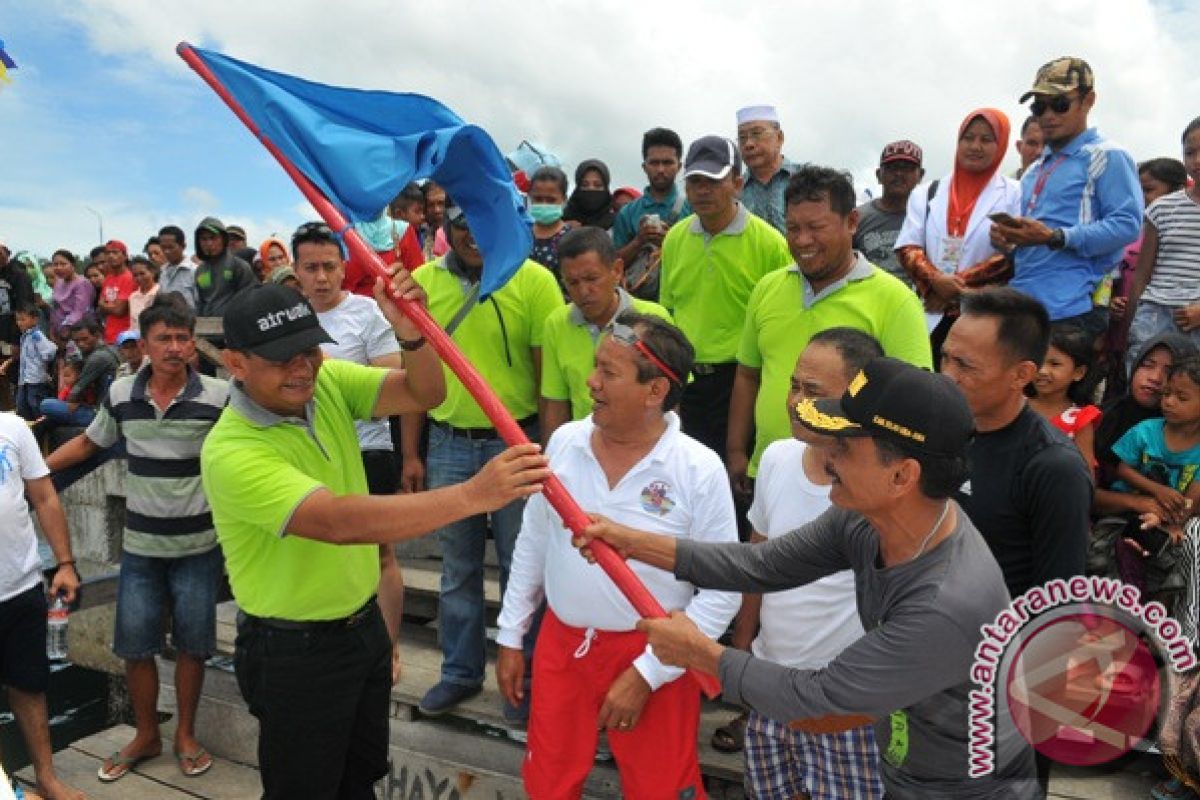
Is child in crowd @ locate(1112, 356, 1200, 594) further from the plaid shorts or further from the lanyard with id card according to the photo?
the plaid shorts

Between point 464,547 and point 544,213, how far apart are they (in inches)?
107

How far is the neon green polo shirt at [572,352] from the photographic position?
3.85 m

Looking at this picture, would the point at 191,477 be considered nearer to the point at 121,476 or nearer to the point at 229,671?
the point at 229,671

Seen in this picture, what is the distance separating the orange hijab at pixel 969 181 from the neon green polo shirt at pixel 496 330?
234 cm

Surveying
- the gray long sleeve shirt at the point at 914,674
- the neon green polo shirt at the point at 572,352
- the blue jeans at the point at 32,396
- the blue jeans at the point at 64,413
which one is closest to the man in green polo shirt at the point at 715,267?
the neon green polo shirt at the point at 572,352

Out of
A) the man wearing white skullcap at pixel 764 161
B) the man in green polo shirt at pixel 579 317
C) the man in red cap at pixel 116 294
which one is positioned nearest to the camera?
the man in green polo shirt at pixel 579 317

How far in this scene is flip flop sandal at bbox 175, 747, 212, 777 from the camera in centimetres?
480

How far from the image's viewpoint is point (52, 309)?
13875mm

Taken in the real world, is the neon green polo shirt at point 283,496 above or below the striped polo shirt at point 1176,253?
below

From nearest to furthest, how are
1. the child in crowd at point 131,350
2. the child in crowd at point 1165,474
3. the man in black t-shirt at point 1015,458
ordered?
the man in black t-shirt at point 1015,458 → the child in crowd at point 1165,474 → the child in crowd at point 131,350

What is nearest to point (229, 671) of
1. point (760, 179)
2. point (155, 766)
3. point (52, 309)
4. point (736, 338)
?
point (155, 766)

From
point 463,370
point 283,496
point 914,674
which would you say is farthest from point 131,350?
point 914,674

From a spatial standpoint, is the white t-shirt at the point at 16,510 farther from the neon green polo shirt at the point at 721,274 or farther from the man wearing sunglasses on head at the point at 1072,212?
the man wearing sunglasses on head at the point at 1072,212

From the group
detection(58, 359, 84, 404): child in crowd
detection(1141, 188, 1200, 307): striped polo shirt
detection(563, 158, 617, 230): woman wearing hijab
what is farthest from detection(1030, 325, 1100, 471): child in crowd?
detection(58, 359, 84, 404): child in crowd
